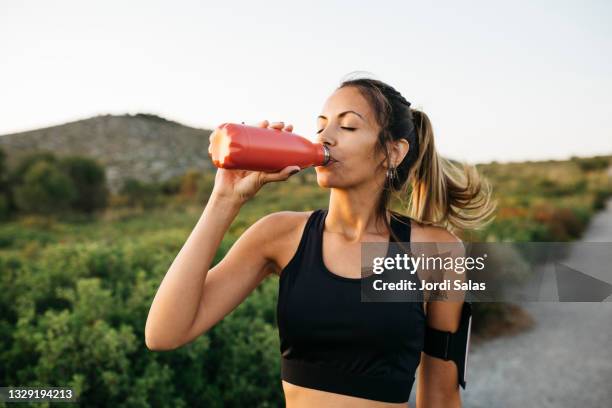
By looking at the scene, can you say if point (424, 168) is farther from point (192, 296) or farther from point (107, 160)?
point (107, 160)

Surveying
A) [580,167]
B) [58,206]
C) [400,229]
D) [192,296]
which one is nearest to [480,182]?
[400,229]

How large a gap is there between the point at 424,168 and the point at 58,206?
22.4 meters

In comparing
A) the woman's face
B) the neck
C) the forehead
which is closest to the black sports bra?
the neck

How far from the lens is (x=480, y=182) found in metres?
2.70

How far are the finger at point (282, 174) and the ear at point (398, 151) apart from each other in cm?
58

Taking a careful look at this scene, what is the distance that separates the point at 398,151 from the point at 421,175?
0.36m

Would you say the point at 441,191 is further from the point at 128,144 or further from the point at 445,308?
the point at 128,144

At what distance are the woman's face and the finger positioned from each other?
0.21 m

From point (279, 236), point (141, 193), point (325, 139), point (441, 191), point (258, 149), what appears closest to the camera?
point (258, 149)

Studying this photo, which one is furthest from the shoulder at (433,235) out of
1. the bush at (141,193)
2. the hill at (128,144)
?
the hill at (128,144)

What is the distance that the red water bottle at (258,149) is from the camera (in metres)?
1.71

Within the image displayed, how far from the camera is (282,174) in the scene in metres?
1.84

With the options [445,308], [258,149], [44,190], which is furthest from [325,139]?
[44,190]

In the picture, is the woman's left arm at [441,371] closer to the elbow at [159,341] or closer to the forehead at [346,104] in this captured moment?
the forehead at [346,104]
